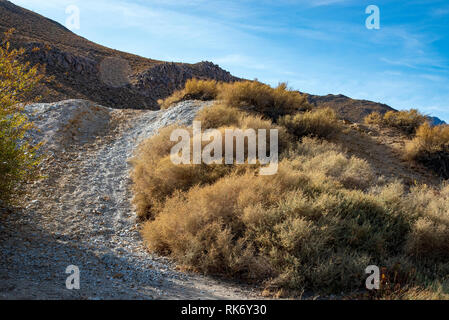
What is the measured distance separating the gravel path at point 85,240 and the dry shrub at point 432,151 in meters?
7.98

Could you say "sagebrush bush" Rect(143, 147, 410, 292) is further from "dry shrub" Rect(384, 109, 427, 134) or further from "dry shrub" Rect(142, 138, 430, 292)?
"dry shrub" Rect(384, 109, 427, 134)

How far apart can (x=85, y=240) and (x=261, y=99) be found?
8576mm

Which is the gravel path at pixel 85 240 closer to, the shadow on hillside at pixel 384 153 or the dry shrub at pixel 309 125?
the dry shrub at pixel 309 125

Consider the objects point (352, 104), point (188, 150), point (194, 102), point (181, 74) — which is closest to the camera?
point (188, 150)

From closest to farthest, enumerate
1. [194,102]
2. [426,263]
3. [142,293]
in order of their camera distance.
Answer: [142,293] < [426,263] < [194,102]

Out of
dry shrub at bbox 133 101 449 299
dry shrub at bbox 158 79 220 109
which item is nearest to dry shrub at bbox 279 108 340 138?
dry shrub at bbox 133 101 449 299

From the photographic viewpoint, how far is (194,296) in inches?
153

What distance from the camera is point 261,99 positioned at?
1222 cm

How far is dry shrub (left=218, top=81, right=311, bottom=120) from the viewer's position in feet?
38.9

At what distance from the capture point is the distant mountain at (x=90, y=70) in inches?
994

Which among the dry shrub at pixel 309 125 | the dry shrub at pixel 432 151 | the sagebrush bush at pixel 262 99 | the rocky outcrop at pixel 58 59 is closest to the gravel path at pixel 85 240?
the sagebrush bush at pixel 262 99

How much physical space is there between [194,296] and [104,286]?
1.10m

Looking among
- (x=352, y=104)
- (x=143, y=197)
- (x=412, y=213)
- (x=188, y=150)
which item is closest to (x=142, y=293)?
(x=143, y=197)
